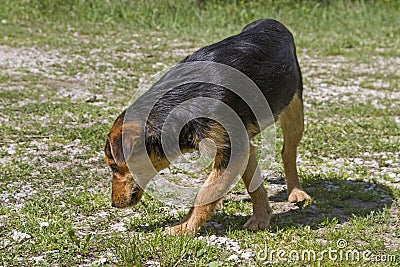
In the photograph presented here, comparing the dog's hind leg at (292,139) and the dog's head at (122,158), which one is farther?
the dog's hind leg at (292,139)

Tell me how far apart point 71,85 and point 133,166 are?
5.83 m

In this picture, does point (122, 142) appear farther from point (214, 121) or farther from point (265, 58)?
point (265, 58)

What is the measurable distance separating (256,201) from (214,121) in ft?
2.97

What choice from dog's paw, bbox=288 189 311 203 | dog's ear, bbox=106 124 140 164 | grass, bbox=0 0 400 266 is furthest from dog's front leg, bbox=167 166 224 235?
dog's paw, bbox=288 189 311 203

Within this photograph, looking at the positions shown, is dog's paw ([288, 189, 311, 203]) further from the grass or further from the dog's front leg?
the dog's front leg

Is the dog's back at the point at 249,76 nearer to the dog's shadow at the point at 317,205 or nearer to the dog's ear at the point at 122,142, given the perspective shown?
the dog's ear at the point at 122,142

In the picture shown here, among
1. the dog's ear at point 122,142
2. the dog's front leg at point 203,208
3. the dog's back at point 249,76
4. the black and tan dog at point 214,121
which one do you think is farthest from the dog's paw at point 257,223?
the dog's ear at point 122,142

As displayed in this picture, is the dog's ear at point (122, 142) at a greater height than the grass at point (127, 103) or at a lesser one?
greater

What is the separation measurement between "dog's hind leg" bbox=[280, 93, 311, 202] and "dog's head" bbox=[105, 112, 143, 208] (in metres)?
1.69

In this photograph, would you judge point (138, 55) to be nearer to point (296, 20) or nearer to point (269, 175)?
point (296, 20)

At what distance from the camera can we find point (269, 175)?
6840mm

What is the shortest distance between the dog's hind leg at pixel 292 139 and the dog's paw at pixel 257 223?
0.86 metres

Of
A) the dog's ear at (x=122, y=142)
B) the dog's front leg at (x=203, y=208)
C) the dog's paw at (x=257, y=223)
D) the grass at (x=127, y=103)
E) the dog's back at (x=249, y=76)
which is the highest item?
the dog's back at (x=249, y=76)

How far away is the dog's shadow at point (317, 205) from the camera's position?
5.31 meters
